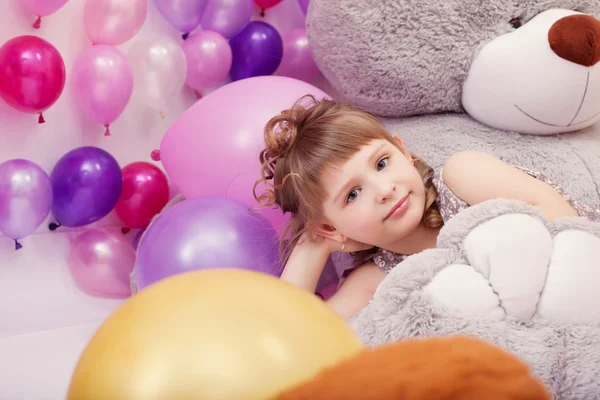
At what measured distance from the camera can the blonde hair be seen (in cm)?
121

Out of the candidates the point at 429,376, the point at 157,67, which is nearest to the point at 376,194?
the point at 157,67

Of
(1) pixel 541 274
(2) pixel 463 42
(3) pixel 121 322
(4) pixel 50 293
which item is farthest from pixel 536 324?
(4) pixel 50 293

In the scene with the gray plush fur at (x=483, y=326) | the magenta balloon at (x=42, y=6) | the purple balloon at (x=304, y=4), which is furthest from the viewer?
the purple balloon at (x=304, y=4)

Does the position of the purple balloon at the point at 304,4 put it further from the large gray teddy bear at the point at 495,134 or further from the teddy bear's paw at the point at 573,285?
the teddy bear's paw at the point at 573,285

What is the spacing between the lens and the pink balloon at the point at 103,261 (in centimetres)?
155

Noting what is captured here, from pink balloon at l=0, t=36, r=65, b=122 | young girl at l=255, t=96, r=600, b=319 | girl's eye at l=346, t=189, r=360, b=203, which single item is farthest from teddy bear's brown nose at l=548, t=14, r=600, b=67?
pink balloon at l=0, t=36, r=65, b=122

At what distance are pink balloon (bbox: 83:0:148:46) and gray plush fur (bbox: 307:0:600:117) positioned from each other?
1.30 feet

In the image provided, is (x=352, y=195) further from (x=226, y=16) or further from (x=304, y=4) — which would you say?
(x=304, y=4)

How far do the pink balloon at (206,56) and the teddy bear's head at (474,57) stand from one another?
0.27 m

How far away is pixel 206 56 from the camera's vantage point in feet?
5.25

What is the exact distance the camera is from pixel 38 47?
54.7 inches

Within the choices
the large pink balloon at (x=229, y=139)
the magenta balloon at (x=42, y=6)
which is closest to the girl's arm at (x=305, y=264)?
the large pink balloon at (x=229, y=139)

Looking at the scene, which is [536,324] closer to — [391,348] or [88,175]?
[391,348]

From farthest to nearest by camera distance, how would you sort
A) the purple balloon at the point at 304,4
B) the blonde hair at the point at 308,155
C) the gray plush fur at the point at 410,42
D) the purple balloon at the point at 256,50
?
the purple balloon at the point at 304,4, the purple balloon at the point at 256,50, the gray plush fur at the point at 410,42, the blonde hair at the point at 308,155
